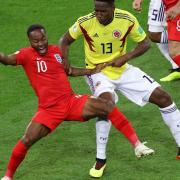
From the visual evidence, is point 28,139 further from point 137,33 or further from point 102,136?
point 137,33

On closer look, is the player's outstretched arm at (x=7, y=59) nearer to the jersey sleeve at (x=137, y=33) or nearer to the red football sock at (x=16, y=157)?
the red football sock at (x=16, y=157)

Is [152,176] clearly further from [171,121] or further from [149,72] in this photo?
[149,72]

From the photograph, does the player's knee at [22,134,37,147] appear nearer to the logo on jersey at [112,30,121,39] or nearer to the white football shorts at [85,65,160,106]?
the white football shorts at [85,65,160,106]

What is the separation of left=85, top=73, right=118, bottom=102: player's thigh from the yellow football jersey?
8 cm

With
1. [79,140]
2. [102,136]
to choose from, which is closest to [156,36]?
[79,140]

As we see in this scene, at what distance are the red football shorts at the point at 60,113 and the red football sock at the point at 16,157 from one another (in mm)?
336

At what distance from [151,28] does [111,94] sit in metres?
3.33

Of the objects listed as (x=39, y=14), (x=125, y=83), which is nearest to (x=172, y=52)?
(x=125, y=83)

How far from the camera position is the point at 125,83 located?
312 inches

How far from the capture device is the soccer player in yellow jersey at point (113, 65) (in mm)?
7762

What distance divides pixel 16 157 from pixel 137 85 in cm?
162

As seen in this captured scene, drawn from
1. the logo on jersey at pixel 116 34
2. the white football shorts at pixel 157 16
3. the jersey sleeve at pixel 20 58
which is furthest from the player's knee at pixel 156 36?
the jersey sleeve at pixel 20 58

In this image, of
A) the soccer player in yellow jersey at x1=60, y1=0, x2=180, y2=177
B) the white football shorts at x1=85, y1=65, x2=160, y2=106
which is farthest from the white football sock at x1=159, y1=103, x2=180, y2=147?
the white football shorts at x1=85, y1=65, x2=160, y2=106

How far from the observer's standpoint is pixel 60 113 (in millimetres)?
7574
